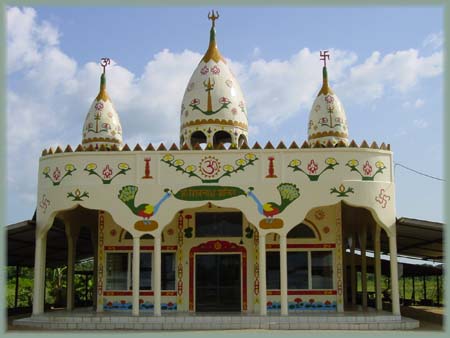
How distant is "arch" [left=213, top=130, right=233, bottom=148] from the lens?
18.5 metres

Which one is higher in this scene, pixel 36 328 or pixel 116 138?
pixel 116 138

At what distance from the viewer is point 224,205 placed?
16219mm

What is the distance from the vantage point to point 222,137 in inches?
746

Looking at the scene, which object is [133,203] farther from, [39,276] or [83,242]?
[83,242]

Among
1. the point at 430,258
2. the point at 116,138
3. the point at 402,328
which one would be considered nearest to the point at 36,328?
the point at 116,138

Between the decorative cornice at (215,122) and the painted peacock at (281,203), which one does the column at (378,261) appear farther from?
the decorative cornice at (215,122)

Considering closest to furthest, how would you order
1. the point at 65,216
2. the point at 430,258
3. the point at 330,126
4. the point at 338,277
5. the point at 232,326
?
the point at 232,326, the point at 338,277, the point at 65,216, the point at 330,126, the point at 430,258

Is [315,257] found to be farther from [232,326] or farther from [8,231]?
[8,231]

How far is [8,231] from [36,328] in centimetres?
342

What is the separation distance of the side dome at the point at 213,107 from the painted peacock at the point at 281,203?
2496 mm

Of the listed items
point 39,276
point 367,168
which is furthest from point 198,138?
point 39,276

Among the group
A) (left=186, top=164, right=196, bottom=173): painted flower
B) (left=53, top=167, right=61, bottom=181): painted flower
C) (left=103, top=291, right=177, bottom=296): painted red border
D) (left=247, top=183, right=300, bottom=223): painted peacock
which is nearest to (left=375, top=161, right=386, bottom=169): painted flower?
(left=247, top=183, right=300, bottom=223): painted peacock

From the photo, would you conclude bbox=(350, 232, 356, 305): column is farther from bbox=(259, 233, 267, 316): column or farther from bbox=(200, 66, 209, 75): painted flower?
bbox=(200, 66, 209, 75): painted flower

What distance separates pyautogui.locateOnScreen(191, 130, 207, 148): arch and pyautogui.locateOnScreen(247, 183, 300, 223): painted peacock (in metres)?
3.26
